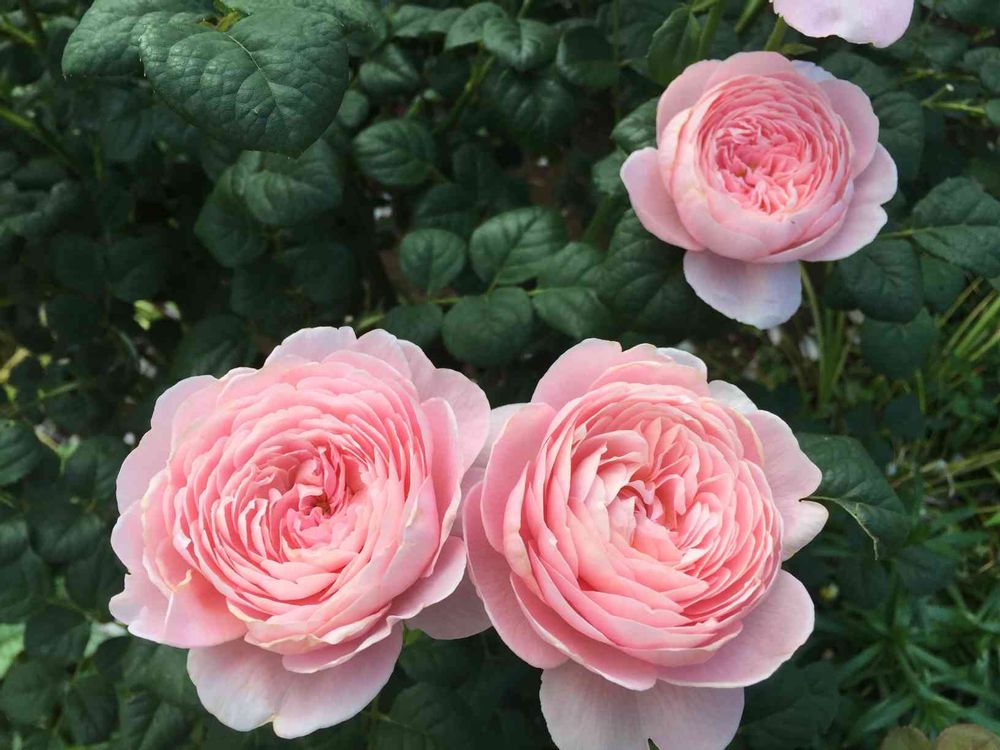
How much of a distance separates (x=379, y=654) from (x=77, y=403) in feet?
2.18

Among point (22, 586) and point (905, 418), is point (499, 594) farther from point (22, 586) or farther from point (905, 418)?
point (905, 418)

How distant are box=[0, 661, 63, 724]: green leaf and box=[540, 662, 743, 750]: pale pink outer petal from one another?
59 cm

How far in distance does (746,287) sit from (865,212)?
102mm

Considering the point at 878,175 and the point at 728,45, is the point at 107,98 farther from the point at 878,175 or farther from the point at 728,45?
the point at 878,175

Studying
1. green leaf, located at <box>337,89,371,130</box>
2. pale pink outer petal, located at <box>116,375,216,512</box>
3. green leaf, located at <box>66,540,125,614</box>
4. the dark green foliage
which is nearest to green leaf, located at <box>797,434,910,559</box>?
the dark green foliage

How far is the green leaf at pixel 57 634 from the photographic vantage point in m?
0.78

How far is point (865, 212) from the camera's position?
0.62 metres

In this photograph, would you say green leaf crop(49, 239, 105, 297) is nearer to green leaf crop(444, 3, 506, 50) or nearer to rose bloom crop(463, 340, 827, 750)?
green leaf crop(444, 3, 506, 50)

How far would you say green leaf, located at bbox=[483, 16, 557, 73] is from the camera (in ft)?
2.52

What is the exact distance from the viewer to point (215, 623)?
0.45 m

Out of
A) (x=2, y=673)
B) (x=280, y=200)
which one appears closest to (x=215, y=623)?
(x=280, y=200)

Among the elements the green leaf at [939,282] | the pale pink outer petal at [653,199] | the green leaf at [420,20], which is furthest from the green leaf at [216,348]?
the green leaf at [939,282]

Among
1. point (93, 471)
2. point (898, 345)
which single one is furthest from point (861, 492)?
point (93, 471)

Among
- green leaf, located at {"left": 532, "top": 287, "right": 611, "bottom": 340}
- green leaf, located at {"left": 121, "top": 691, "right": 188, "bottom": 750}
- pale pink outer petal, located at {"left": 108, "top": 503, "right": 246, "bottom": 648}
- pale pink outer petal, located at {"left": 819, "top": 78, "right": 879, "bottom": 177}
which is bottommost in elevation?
green leaf, located at {"left": 121, "top": 691, "right": 188, "bottom": 750}
